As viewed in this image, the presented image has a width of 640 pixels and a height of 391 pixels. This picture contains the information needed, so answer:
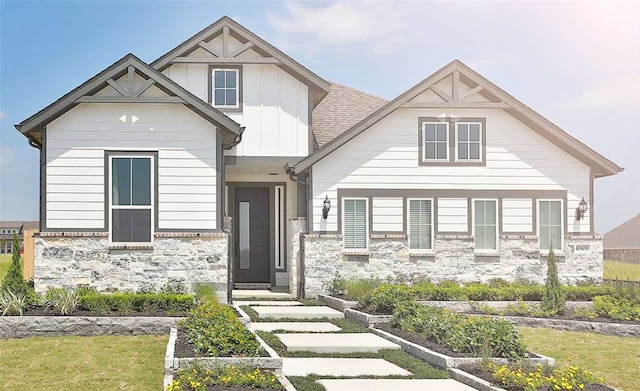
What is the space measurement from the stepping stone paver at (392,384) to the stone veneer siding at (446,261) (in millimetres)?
8204

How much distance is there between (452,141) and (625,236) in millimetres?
23896

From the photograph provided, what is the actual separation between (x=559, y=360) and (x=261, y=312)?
6003 mm

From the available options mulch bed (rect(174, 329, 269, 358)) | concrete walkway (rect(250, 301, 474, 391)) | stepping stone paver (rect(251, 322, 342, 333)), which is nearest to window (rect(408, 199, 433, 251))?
concrete walkway (rect(250, 301, 474, 391))

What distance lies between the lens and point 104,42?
16.7 metres

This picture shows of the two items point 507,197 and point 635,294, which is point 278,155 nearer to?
point 507,197

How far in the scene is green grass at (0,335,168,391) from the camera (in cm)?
860

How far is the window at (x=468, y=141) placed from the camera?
1764cm

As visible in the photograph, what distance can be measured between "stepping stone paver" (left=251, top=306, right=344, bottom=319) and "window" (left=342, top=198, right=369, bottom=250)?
2.69m

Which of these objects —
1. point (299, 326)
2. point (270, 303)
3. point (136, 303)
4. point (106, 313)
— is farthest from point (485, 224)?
point (106, 313)

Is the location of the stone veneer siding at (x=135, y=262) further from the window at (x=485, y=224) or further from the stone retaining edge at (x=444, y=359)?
the window at (x=485, y=224)

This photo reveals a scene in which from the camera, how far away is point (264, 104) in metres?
17.7

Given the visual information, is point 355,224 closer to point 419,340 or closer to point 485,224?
point 485,224

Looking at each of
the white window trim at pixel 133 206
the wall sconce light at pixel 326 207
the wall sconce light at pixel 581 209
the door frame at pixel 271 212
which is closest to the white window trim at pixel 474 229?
the wall sconce light at pixel 581 209

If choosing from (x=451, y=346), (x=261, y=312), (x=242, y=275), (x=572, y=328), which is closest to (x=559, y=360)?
(x=451, y=346)
